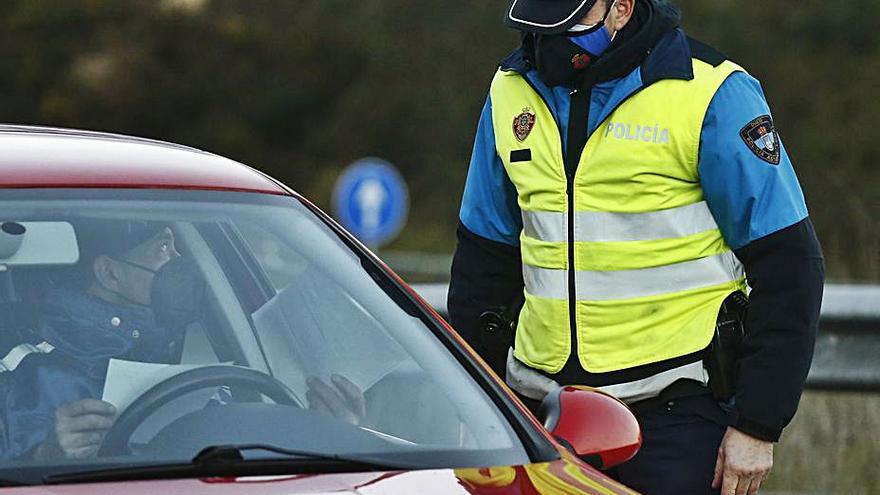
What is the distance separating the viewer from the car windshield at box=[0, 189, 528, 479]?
9.73ft

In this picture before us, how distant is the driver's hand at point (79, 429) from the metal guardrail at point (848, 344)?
385 centimetres

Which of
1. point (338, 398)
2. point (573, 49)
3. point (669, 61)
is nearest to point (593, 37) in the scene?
point (573, 49)

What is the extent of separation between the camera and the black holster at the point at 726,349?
405cm

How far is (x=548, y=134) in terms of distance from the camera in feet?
13.6

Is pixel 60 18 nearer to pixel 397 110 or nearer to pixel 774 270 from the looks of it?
pixel 397 110

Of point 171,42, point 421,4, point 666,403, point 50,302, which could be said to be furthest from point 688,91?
point 421,4

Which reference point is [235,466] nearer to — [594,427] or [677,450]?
[594,427]

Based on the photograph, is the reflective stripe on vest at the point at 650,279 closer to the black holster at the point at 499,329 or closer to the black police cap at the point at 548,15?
the black holster at the point at 499,329

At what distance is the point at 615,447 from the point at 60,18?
4301 cm

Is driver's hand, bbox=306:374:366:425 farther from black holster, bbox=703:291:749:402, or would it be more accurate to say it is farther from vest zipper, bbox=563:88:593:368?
black holster, bbox=703:291:749:402

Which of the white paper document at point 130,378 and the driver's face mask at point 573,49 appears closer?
the white paper document at point 130,378

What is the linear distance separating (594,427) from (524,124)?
1.17 metres

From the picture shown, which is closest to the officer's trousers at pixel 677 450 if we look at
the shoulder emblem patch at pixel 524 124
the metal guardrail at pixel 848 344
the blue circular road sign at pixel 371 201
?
the shoulder emblem patch at pixel 524 124

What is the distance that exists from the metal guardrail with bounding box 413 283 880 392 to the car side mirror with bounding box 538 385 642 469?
3291 millimetres
